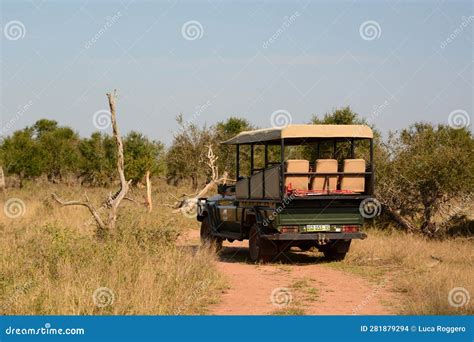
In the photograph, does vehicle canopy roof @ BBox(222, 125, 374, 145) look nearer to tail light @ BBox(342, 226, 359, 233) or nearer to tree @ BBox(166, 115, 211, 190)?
tail light @ BBox(342, 226, 359, 233)

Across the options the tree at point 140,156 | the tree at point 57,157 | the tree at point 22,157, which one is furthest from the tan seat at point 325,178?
the tree at point 57,157

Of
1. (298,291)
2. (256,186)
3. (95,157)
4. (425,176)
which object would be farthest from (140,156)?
(298,291)

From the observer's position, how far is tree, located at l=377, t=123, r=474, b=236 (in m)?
17.7

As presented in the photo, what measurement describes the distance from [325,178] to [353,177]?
22.5 inches

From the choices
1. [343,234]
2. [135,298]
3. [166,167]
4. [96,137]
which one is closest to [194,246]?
[343,234]

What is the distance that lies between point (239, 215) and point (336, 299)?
497 centimetres

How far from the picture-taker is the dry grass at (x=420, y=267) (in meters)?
8.39

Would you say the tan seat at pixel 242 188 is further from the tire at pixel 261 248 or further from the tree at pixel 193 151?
the tree at pixel 193 151

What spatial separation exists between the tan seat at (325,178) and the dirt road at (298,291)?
153 centimetres

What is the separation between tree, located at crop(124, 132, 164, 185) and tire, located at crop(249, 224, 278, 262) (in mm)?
22996

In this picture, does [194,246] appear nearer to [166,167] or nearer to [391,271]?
[391,271]

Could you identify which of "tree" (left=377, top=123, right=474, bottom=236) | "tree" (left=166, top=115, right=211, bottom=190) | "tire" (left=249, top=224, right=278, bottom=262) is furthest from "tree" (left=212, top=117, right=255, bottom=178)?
"tire" (left=249, top=224, right=278, bottom=262)

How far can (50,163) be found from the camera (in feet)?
151

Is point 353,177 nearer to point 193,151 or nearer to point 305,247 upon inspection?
point 305,247
